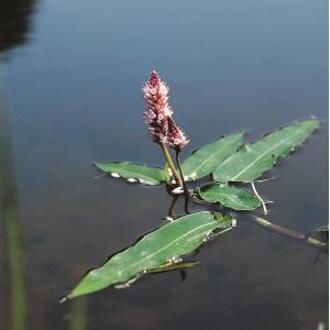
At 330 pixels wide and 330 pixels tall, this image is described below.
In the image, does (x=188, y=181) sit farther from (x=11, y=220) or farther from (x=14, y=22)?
(x=14, y=22)

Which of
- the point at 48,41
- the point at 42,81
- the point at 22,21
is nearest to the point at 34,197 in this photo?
the point at 42,81

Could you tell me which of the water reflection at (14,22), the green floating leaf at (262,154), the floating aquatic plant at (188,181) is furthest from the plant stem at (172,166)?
the water reflection at (14,22)

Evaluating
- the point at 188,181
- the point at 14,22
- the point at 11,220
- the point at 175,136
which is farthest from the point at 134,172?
the point at 14,22

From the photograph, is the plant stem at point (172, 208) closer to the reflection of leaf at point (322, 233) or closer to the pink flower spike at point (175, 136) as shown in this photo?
the pink flower spike at point (175, 136)

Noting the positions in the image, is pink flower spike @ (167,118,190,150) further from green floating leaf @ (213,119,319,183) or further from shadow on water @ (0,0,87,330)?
shadow on water @ (0,0,87,330)

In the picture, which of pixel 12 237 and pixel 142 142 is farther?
pixel 142 142

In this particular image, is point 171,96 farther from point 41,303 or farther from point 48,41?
point 41,303
